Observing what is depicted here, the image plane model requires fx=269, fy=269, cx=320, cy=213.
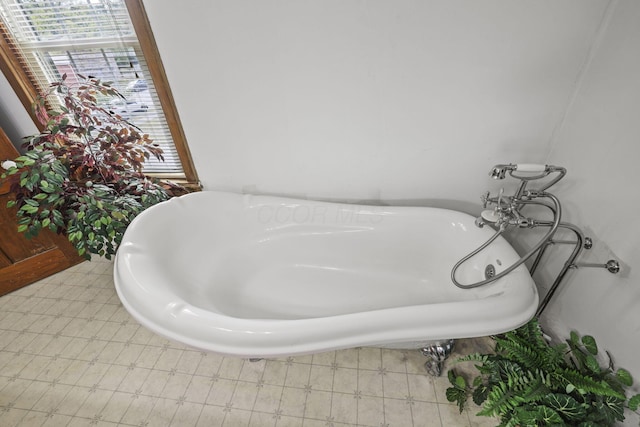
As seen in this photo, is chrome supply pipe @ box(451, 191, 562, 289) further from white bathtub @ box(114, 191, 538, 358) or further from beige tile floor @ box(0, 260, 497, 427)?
beige tile floor @ box(0, 260, 497, 427)

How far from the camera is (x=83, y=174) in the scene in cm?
151

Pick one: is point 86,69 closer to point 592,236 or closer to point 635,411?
point 592,236

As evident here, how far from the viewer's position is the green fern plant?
0.84 m

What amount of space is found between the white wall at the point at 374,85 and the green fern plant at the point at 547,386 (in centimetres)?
72

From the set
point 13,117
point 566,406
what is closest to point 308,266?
point 566,406

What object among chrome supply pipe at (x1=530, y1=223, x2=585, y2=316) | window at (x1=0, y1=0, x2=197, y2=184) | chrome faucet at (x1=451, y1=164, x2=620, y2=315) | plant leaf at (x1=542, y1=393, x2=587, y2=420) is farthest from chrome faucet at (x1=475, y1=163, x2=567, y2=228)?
window at (x1=0, y1=0, x2=197, y2=184)

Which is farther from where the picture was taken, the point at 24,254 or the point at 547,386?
the point at 24,254

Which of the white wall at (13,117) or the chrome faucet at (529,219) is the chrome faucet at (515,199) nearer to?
the chrome faucet at (529,219)

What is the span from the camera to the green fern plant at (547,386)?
0.84m

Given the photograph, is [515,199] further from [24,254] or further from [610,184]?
[24,254]

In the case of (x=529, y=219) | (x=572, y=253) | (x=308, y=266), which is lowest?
(x=308, y=266)

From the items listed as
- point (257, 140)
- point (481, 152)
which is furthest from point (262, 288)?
point (481, 152)

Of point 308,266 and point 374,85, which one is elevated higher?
point 374,85

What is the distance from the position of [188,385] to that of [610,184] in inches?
71.1
